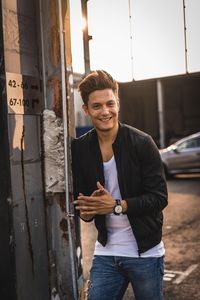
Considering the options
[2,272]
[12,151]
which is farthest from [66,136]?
[2,272]

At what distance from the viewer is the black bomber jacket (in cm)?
250

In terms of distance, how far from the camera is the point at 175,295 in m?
4.70

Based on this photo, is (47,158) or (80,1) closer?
(47,158)

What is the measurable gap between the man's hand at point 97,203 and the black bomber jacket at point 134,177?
0.11 metres

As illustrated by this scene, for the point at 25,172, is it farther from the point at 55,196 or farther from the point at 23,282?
the point at 23,282

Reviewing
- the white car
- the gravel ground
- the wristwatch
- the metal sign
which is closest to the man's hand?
the wristwatch

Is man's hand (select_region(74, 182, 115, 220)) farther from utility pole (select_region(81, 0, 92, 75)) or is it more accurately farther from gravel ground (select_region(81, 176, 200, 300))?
gravel ground (select_region(81, 176, 200, 300))

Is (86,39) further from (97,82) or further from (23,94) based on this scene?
(23,94)

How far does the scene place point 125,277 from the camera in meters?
2.71

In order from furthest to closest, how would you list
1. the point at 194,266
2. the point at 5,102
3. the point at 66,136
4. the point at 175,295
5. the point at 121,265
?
the point at 194,266
the point at 175,295
the point at 121,265
the point at 66,136
the point at 5,102

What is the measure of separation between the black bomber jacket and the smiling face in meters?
0.09

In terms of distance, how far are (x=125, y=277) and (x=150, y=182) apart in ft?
2.04

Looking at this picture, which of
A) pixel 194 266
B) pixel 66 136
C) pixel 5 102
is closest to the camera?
pixel 5 102

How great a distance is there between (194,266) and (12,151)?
158 inches
